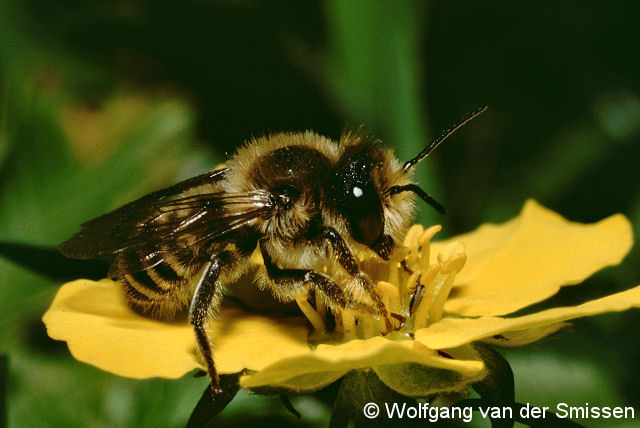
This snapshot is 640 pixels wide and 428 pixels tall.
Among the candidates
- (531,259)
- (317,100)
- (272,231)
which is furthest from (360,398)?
(317,100)

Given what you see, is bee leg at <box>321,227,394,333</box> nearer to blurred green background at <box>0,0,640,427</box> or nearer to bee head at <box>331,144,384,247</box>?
bee head at <box>331,144,384,247</box>

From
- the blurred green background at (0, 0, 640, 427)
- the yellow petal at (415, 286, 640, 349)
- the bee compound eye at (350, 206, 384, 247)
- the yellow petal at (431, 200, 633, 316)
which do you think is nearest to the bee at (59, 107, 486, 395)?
the bee compound eye at (350, 206, 384, 247)

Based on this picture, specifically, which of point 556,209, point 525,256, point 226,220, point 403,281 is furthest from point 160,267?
point 556,209

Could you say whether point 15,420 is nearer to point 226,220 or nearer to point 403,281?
point 226,220

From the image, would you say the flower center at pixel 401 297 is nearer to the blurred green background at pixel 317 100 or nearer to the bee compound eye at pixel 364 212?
the bee compound eye at pixel 364 212

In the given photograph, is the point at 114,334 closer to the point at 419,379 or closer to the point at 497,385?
the point at 419,379
